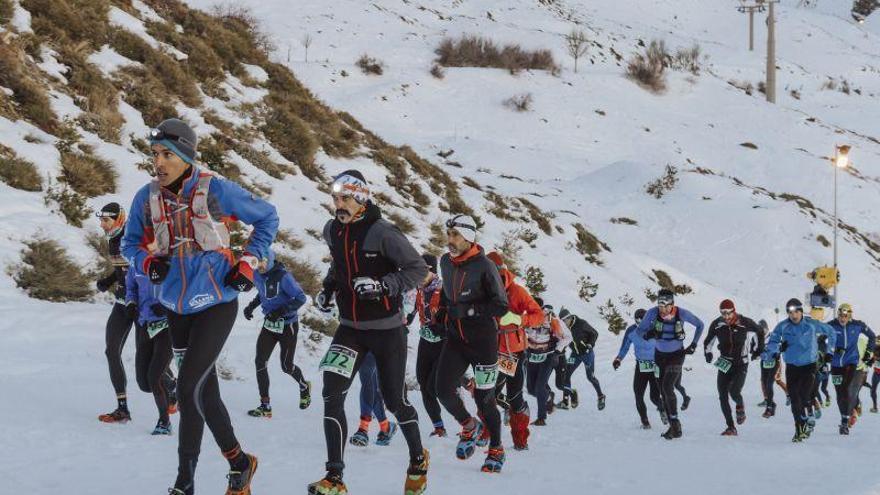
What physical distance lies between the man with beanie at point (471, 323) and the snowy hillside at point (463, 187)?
1.91 ft

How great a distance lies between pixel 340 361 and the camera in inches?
236

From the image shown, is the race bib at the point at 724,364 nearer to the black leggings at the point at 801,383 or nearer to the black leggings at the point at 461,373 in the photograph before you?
the black leggings at the point at 801,383

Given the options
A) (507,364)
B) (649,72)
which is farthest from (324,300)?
(649,72)

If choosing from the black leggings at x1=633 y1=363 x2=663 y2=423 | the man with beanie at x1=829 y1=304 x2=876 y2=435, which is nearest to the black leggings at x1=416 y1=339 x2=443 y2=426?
the black leggings at x1=633 y1=363 x2=663 y2=423

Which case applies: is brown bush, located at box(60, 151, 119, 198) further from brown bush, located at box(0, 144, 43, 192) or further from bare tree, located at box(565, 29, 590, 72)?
bare tree, located at box(565, 29, 590, 72)

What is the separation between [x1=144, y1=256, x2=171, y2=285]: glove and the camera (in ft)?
15.8

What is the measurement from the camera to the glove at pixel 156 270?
4.82m

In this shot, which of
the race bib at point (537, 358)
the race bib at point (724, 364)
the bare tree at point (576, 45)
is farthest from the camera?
the bare tree at point (576, 45)

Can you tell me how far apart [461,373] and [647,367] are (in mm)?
5814

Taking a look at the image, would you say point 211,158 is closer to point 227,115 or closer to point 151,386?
point 227,115

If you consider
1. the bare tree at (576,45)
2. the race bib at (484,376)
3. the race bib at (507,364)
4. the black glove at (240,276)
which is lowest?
the bare tree at (576,45)

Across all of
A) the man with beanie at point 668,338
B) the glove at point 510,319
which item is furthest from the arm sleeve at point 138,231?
the man with beanie at point 668,338

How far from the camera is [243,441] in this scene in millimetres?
8266

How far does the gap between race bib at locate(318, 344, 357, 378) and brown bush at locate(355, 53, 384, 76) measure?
149ft
